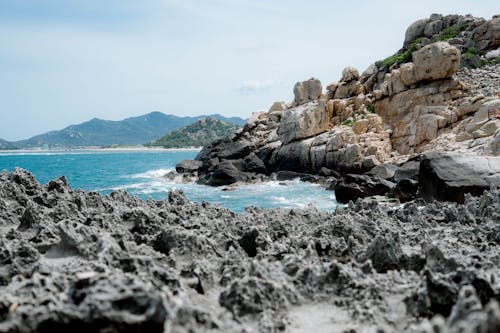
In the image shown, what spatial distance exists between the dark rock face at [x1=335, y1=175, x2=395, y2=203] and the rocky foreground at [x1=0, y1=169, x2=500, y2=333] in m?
16.1

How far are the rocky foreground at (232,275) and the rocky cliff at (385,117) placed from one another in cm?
2148

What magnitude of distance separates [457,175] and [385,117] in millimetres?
21754

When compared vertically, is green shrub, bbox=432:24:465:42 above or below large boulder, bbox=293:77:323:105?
above

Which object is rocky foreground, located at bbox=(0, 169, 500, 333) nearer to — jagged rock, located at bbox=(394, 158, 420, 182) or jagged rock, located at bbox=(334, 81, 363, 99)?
jagged rock, located at bbox=(394, 158, 420, 182)

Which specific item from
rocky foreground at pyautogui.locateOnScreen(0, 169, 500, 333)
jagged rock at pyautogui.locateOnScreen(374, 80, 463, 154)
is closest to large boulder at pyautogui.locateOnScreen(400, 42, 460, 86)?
jagged rock at pyautogui.locateOnScreen(374, 80, 463, 154)

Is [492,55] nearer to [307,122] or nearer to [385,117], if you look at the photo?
[385,117]

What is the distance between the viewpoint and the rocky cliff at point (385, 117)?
31781 mm

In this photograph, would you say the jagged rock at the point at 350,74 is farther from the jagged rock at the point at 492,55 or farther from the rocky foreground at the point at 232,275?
the rocky foreground at the point at 232,275

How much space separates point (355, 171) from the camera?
3114 centimetres

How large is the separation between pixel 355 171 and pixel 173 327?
29.3 metres

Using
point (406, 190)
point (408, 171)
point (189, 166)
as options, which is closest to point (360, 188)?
point (406, 190)

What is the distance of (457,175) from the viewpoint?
17.3 m

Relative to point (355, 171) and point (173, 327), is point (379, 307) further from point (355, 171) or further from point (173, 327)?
point (355, 171)

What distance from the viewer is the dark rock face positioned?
24.1m
